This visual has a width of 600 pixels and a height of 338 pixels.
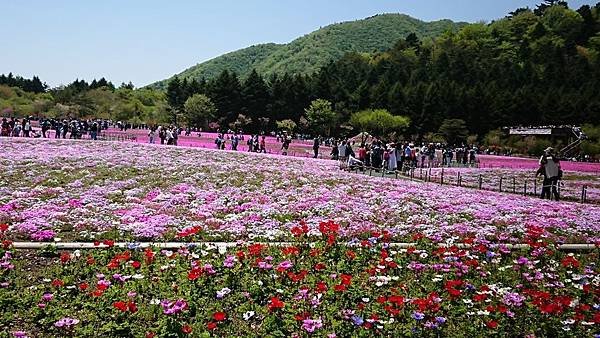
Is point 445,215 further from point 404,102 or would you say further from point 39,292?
point 404,102

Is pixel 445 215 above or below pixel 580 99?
below

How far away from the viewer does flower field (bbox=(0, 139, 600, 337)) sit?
22.9ft

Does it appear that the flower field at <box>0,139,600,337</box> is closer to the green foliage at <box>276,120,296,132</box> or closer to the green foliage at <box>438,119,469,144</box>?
the green foliage at <box>438,119,469,144</box>

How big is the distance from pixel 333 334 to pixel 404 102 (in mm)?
93023

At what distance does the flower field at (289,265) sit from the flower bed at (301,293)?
0.03 meters

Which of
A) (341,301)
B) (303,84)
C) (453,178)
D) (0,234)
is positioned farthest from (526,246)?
(303,84)

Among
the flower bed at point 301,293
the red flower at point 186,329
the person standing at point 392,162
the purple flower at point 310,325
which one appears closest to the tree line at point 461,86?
the person standing at point 392,162

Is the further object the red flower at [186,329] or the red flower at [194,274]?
the red flower at [194,274]

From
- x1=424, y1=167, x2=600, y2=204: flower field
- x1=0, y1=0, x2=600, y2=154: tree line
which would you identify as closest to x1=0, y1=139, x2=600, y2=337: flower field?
x1=424, y1=167, x2=600, y2=204: flower field

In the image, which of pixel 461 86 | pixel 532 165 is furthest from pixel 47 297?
pixel 461 86

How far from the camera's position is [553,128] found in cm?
6919

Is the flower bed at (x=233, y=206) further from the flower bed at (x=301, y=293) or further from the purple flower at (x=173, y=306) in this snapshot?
the purple flower at (x=173, y=306)

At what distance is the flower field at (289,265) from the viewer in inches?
275

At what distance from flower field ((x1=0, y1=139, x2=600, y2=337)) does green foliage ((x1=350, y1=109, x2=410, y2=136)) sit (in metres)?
71.6
